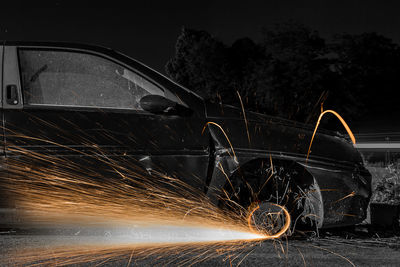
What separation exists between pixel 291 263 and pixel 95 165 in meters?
1.87

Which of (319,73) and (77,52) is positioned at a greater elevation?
(319,73)

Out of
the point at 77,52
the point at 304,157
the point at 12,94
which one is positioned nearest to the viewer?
the point at 12,94

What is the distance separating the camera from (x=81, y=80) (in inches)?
164

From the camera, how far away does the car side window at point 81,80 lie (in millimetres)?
3998

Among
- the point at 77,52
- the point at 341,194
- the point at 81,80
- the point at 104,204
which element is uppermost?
the point at 77,52

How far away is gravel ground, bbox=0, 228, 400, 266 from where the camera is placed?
380cm

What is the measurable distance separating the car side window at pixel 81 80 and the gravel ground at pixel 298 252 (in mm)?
1412

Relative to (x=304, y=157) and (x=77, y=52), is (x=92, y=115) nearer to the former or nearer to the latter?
(x=77, y=52)

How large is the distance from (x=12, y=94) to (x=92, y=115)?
691 millimetres

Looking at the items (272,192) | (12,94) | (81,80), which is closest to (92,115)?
(81,80)

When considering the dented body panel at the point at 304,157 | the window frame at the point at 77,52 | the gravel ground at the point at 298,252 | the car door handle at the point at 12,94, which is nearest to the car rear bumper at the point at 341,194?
the dented body panel at the point at 304,157

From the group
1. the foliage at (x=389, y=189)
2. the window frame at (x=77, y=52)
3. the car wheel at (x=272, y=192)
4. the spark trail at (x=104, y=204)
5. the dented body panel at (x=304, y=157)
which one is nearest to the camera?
the spark trail at (x=104, y=204)

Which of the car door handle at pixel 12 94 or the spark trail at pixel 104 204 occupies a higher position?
Result: the car door handle at pixel 12 94

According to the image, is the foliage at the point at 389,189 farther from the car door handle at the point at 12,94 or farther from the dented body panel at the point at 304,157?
the car door handle at the point at 12,94
